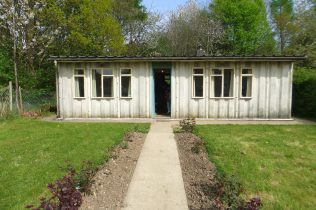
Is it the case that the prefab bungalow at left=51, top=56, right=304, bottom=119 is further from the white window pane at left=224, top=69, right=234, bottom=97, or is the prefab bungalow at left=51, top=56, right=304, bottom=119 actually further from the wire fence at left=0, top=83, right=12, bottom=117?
the wire fence at left=0, top=83, right=12, bottom=117

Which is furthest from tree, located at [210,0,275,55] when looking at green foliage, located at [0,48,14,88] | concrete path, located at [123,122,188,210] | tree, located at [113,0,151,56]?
concrete path, located at [123,122,188,210]

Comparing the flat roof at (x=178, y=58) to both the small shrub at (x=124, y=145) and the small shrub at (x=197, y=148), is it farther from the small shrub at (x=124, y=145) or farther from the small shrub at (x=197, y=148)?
the small shrub at (x=197, y=148)

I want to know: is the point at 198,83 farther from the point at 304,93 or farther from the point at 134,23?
the point at 134,23

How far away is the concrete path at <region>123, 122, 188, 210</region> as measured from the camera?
484 cm

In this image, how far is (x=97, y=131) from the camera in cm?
1107

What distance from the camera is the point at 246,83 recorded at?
1452cm

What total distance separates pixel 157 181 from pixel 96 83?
989cm

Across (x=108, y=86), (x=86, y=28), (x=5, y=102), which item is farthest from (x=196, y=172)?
(x=86, y=28)

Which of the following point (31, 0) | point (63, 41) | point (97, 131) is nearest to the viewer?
point (97, 131)

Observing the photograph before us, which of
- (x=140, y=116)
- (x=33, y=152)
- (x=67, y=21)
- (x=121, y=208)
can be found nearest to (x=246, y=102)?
(x=140, y=116)

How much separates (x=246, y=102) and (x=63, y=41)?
1720cm

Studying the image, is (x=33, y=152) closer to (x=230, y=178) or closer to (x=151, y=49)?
(x=230, y=178)

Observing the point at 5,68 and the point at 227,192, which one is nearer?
the point at 227,192

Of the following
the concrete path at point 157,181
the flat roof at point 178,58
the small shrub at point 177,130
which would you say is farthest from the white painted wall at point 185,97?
the concrete path at point 157,181
